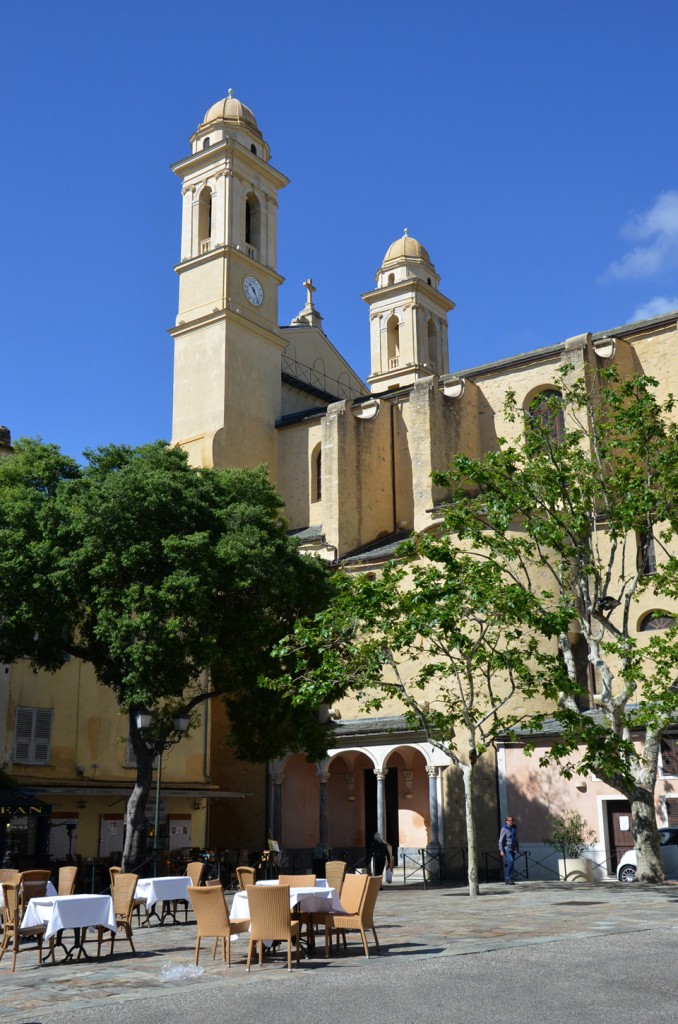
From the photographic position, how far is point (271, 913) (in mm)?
10148

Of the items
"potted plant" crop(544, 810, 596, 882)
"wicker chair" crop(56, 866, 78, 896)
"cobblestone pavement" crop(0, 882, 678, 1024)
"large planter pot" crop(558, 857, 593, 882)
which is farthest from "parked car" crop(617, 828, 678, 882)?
"wicker chair" crop(56, 866, 78, 896)

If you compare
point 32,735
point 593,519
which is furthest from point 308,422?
point 593,519

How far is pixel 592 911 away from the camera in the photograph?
1501 centimetres

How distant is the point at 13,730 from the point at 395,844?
1376 centimetres

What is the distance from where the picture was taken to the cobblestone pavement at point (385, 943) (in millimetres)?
9242

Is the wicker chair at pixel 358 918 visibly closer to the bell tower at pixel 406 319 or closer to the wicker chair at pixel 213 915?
the wicker chair at pixel 213 915

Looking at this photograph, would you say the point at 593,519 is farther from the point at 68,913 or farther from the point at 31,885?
the point at 68,913

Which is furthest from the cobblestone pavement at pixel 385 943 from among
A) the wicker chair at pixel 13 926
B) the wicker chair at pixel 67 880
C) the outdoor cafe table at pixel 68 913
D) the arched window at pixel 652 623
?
the arched window at pixel 652 623

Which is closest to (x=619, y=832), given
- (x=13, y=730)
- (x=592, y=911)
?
(x=592, y=911)

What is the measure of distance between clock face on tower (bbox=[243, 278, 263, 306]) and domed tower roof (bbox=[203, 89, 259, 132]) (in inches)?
274

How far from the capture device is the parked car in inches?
895

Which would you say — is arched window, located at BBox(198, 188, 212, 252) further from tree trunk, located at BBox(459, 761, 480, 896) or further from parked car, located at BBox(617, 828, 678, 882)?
parked car, located at BBox(617, 828, 678, 882)

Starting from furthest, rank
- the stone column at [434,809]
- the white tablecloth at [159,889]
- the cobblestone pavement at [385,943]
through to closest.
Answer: the stone column at [434,809], the white tablecloth at [159,889], the cobblestone pavement at [385,943]

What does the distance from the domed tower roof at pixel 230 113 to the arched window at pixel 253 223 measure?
10.7 ft
